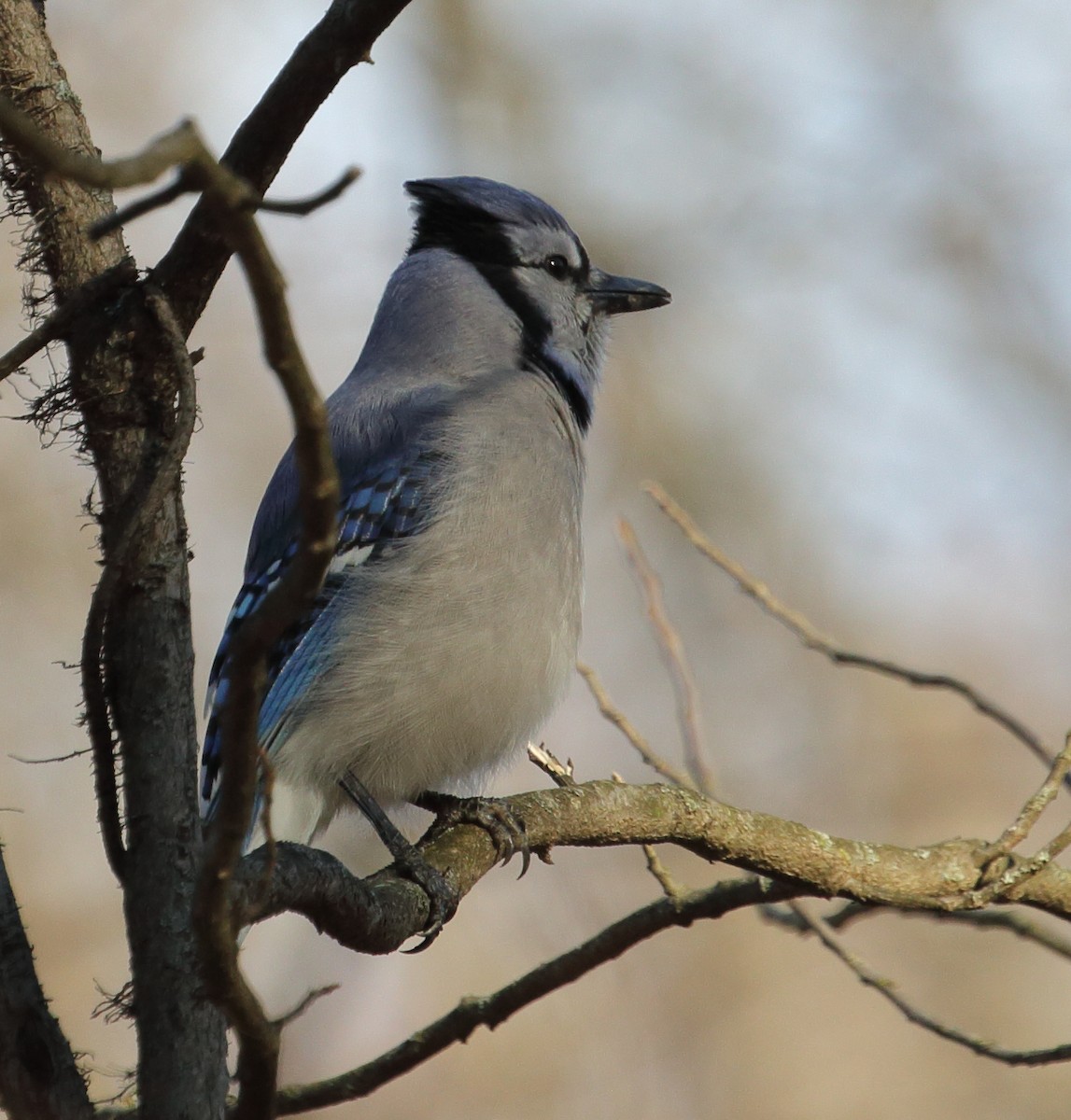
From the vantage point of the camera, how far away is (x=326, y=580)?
8.36 ft

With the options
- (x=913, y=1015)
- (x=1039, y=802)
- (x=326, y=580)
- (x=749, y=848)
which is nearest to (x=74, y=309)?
(x=326, y=580)

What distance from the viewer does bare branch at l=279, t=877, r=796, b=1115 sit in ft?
7.56

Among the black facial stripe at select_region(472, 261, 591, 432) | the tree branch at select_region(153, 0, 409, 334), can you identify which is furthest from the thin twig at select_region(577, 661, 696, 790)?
the tree branch at select_region(153, 0, 409, 334)

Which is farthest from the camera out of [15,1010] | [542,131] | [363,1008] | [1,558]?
[542,131]

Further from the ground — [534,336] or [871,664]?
[534,336]

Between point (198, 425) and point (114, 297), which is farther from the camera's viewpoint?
point (198, 425)

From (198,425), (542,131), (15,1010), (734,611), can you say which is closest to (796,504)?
(734,611)

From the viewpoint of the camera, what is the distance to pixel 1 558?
5.29 m

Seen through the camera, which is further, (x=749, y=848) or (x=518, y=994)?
(x=518, y=994)

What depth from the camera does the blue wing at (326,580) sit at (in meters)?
2.57

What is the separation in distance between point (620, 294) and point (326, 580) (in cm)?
120

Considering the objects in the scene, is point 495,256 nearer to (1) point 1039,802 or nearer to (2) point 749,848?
(2) point 749,848

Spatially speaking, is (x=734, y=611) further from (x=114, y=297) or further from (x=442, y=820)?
(x=114, y=297)

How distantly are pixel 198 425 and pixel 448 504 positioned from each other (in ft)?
2.46
